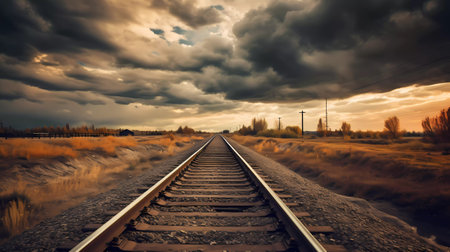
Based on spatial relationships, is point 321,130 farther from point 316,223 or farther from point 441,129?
point 316,223

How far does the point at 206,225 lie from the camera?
2.80 metres

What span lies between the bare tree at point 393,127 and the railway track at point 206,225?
2798cm

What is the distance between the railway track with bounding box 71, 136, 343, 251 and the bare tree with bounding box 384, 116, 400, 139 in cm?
2798

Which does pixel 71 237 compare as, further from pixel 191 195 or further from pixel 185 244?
pixel 191 195

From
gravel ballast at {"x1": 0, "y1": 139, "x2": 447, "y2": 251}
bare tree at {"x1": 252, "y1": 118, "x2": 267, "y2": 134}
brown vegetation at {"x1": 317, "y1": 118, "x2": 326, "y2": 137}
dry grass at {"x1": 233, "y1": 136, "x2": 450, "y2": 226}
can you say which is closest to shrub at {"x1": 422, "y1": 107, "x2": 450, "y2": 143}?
dry grass at {"x1": 233, "y1": 136, "x2": 450, "y2": 226}

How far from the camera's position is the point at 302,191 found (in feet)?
15.3

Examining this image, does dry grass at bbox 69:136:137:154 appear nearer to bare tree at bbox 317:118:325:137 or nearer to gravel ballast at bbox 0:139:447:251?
gravel ballast at bbox 0:139:447:251

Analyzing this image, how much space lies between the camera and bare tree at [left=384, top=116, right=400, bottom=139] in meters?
25.0

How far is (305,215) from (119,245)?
249cm

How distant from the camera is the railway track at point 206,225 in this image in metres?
2.23

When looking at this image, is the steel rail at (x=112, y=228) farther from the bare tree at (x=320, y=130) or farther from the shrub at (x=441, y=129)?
the bare tree at (x=320, y=130)

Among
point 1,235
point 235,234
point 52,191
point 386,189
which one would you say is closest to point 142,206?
point 235,234

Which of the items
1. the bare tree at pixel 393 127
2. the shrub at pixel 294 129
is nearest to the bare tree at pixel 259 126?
the shrub at pixel 294 129

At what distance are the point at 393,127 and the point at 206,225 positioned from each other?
31.2 metres
